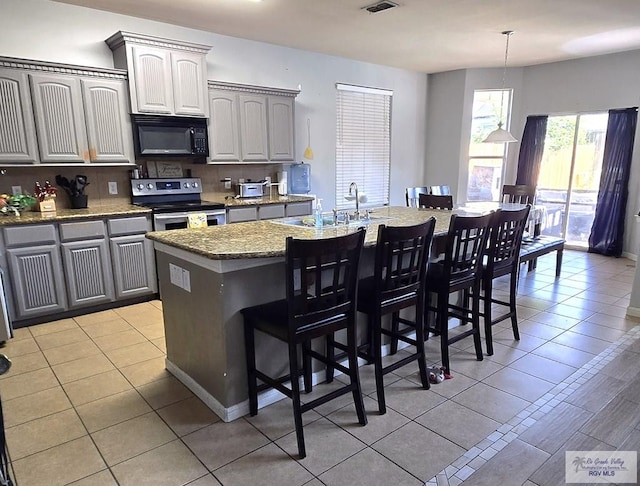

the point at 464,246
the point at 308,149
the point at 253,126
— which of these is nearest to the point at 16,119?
the point at 253,126

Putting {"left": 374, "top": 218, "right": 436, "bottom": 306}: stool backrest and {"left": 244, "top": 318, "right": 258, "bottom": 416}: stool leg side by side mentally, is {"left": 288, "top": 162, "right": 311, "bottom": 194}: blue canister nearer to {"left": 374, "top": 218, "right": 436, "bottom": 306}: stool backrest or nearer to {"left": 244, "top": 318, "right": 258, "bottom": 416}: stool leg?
{"left": 374, "top": 218, "right": 436, "bottom": 306}: stool backrest

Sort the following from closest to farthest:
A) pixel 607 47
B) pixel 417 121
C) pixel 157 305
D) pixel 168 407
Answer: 1. pixel 168 407
2. pixel 157 305
3. pixel 607 47
4. pixel 417 121

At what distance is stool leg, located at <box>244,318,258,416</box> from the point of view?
7.21ft

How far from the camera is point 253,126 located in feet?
15.8

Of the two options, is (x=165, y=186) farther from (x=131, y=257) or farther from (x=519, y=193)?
(x=519, y=193)

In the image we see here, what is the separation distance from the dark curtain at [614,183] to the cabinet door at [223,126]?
505 cm

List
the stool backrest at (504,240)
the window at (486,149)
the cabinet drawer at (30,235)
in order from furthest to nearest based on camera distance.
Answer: the window at (486,149) → the cabinet drawer at (30,235) → the stool backrest at (504,240)

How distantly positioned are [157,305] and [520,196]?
15.6 ft

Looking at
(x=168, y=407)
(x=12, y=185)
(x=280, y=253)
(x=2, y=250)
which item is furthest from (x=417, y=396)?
(x=12, y=185)

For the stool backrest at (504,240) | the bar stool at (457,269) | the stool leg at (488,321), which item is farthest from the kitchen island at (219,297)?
the stool leg at (488,321)

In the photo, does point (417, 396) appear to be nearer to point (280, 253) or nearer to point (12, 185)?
point (280, 253)

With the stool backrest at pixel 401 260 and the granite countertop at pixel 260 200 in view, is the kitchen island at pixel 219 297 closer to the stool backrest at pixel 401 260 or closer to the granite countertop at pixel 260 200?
the stool backrest at pixel 401 260

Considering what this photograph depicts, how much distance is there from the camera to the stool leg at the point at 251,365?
7.21 feet

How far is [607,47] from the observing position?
5270 mm
